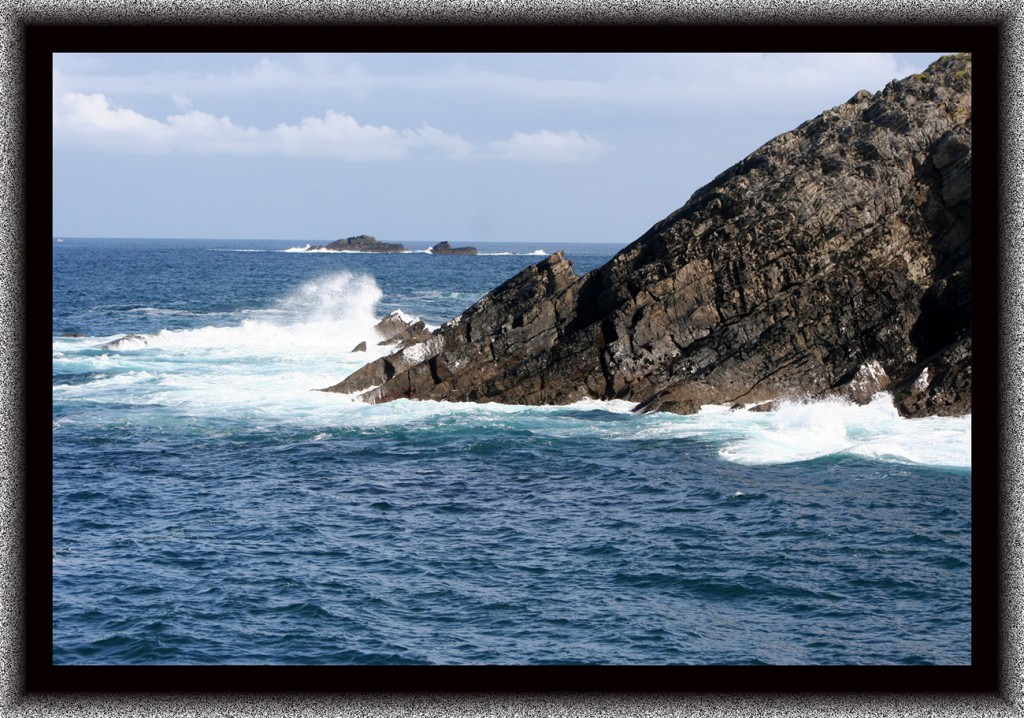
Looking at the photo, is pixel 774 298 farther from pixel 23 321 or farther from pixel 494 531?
pixel 23 321

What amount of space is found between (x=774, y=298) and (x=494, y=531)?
58.3ft

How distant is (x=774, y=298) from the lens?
35.6 m

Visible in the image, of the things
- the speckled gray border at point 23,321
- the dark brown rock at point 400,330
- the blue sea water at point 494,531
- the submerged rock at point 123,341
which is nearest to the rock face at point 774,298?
the blue sea water at point 494,531

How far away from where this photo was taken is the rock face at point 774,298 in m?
33.3

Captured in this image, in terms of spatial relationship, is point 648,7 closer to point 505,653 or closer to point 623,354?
point 505,653

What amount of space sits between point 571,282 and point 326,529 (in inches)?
737

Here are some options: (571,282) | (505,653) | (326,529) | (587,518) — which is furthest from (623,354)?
(505,653)

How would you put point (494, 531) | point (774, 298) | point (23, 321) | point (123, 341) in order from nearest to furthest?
point (23, 321), point (494, 531), point (774, 298), point (123, 341)

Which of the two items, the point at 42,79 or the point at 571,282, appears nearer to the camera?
the point at 42,79

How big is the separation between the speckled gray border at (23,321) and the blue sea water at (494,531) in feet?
24.3

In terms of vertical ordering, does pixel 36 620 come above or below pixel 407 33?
below

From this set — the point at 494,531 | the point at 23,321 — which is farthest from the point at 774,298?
the point at 23,321

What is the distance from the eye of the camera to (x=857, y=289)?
116 feet

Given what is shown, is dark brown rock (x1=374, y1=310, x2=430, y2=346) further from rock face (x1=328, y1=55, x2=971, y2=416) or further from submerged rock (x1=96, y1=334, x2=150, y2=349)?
submerged rock (x1=96, y1=334, x2=150, y2=349)
